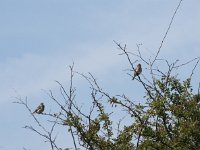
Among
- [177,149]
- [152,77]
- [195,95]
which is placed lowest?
[177,149]

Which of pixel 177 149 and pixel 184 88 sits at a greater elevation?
pixel 184 88

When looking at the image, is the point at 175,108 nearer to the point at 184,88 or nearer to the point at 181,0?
the point at 184,88

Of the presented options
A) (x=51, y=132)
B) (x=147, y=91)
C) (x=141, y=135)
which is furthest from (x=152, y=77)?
(x=51, y=132)

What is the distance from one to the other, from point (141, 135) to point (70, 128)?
131 centimetres

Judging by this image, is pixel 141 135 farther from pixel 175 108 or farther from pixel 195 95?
pixel 195 95

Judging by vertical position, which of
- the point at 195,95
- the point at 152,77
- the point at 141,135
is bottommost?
the point at 141,135

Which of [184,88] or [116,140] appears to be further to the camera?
[184,88]

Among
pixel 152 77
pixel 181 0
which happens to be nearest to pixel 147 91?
pixel 152 77

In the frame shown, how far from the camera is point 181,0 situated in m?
8.70

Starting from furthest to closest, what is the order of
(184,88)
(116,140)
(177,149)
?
(184,88) → (116,140) → (177,149)

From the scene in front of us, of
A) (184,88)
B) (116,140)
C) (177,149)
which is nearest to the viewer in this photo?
(177,149)

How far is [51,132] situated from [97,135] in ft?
4.04

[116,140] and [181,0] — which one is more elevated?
[181,0]

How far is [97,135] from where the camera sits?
896cm
